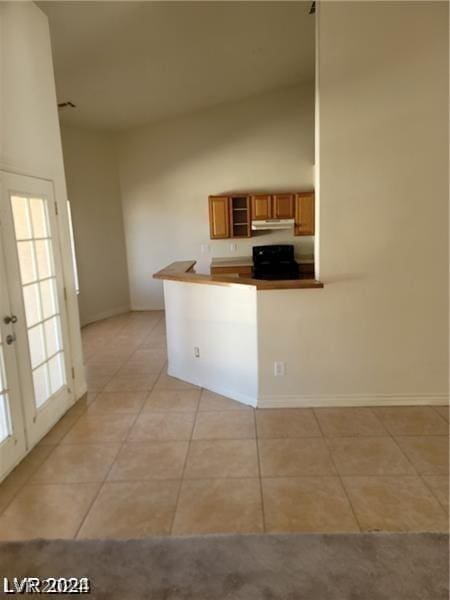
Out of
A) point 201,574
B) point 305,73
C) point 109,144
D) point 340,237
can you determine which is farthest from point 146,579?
point 109,144

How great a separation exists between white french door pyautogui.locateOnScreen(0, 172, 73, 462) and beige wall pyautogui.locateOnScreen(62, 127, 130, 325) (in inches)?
120

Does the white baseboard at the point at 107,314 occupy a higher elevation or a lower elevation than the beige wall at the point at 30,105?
lower

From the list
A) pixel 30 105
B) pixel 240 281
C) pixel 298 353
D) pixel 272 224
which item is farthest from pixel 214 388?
pixel 272 224

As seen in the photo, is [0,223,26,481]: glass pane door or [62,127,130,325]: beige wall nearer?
[0,223,26,481]: glass pane door

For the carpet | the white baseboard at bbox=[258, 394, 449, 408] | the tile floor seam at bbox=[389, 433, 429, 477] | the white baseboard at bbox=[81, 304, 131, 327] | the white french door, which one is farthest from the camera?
the white baseboard at bbox=[81, 304, 131, 327]

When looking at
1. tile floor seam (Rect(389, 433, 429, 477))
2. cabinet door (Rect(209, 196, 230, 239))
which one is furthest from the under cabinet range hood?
tile floor seam (Rect(389, 433, 429, 477))

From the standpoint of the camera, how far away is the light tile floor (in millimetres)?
1940

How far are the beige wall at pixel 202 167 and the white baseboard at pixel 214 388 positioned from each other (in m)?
3.04

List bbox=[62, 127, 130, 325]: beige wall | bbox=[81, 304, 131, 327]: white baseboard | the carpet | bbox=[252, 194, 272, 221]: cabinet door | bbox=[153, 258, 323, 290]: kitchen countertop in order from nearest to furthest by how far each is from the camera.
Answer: the carpet
bbox=[153, 258, 323, 290]: kitchen countertop
bbox=[62, 127, 130, 325]: beige wall
bbox=[252, 194, 272, 221]: cabinet door
bbox=[81, 304, 131, 327]: white baseboard

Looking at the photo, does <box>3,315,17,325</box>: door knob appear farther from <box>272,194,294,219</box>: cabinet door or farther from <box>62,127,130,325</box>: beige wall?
<box>272,194,294,219</box>: cabinet door

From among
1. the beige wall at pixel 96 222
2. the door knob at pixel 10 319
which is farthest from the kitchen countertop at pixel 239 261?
the door knob at pixel 10 319

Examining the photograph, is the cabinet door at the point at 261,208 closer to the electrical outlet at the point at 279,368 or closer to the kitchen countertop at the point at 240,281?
the kitchen countertop at the point at 240,281

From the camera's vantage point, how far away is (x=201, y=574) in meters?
1.63

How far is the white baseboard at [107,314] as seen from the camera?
6.17 meters
